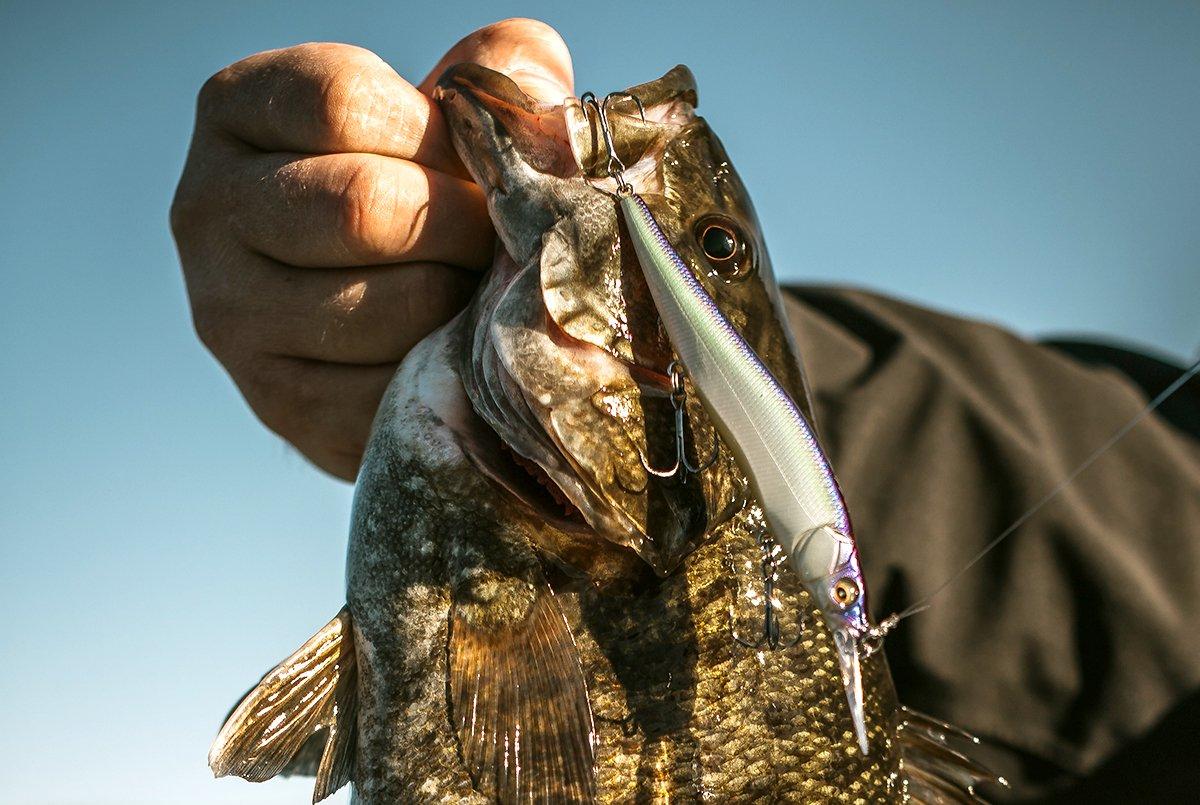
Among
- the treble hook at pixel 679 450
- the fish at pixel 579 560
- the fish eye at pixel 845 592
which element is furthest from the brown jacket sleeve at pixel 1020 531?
the fish eye at pixel 845 592

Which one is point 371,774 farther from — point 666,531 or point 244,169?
point 244,169

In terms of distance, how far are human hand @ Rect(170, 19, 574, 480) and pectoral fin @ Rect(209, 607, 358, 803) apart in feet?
2.75

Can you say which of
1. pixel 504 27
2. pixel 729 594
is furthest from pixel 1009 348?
pixel 729 594

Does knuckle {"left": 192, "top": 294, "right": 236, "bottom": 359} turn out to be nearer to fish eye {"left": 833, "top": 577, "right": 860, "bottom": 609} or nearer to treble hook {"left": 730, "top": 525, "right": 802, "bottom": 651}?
treble hook {"left": 730, "top": 525, "right": 802, "bottom": 651}

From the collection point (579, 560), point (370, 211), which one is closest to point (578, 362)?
point (579, 560)

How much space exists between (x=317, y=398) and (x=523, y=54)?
3.68ft

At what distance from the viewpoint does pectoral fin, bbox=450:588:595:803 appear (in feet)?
6.57

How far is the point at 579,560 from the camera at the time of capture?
2047 millimetres

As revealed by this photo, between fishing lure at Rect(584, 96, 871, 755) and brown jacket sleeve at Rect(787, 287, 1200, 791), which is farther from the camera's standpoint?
brown jacket sleeve at Rect(787, 287, 1200, 791)

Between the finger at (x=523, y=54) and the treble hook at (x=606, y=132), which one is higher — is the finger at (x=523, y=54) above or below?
above

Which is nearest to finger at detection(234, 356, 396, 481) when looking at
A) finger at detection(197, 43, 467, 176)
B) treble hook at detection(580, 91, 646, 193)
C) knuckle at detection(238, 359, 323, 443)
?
knuckle at detection(238, 359, 323, 443)

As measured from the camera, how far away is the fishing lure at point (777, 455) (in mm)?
1620

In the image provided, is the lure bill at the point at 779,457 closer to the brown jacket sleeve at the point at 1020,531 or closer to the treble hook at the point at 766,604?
the treble hook at the point at 766,604

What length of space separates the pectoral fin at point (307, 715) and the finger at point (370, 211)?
2.82 ft
